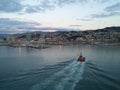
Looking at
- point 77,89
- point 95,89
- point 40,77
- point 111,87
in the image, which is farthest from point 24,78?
point 111,87

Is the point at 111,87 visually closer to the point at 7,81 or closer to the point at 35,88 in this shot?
the point at 35,88

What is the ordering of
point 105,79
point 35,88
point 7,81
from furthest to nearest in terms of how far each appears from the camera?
point 105,79, point 7,81, point 35,88

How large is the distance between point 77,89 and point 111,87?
321 centimetres

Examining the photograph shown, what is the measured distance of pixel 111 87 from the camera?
16453mm

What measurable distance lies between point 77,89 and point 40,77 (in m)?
4.85

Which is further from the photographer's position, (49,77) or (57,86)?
(49,77)

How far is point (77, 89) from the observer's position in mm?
15914

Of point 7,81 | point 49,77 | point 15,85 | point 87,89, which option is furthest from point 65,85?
point 7,81

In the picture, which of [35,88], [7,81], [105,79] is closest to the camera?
[35,88]

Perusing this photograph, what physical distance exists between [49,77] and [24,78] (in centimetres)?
263

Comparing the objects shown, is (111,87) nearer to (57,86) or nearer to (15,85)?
(57,86)

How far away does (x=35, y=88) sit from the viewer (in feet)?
51.8

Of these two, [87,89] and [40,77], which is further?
[40,77]

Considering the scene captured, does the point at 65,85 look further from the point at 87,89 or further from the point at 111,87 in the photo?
the point at 111,87
